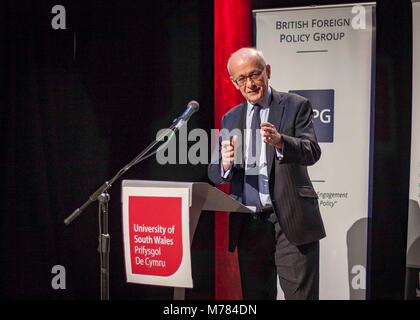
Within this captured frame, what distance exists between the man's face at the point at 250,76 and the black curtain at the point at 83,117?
70cm

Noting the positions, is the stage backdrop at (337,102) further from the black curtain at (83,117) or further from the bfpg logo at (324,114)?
the black curtain at (83,117)

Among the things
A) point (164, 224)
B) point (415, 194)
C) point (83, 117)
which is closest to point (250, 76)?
point (164, 224)

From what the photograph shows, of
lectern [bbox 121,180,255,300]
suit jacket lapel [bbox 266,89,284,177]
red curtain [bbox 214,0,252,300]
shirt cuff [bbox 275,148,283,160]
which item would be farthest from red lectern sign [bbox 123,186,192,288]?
red curtain [bbox 214,0,252,300]

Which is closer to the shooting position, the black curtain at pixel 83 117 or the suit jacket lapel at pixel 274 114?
the suit jacket lapel at pixel 274 114

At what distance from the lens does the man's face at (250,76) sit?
3.16m

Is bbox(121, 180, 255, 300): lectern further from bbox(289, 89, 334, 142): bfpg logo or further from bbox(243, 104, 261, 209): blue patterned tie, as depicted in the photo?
bbox(289, 89, 334, 142): bfpg logo

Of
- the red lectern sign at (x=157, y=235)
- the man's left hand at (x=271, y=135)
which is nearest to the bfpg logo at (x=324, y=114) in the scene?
the man's left hand at (x=271, y=135)

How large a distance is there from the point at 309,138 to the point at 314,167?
0.44 metres

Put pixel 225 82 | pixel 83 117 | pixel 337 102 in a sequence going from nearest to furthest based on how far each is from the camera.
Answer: pixel 337 102 → pixel 225 82 → pixel 83 117

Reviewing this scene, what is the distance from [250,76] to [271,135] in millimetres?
594

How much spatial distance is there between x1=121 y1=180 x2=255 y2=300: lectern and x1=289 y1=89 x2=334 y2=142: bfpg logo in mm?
1009

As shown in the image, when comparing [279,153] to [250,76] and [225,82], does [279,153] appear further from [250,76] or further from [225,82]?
[225,82]

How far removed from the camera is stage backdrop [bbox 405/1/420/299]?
3246 mm

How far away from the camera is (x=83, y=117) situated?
405cm
